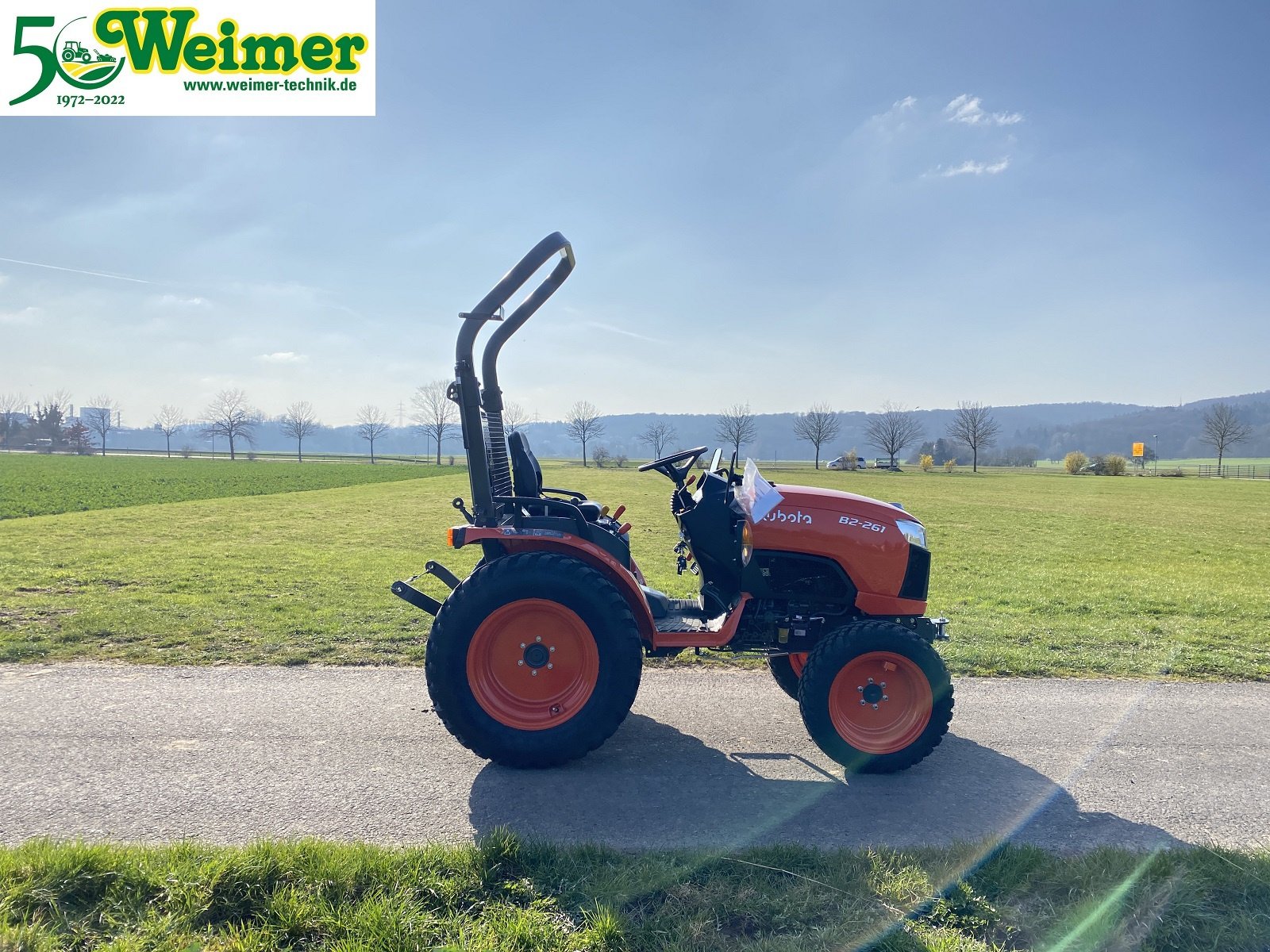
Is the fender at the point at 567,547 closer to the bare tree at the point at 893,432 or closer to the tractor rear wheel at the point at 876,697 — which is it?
the tractor rear wheel at the point at 876,697

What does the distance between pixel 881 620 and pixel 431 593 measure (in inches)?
234

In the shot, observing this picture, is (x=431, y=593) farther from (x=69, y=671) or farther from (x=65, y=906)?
(x=65, y=906)

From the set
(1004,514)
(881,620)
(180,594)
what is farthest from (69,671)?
(1004,514)

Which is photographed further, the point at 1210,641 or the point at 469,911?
the point at 1210,641

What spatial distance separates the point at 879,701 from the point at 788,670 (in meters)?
0.88

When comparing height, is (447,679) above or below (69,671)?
above

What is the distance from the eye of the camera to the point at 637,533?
15.8 meters

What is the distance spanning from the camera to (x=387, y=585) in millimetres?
8852

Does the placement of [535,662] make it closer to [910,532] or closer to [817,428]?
[910,532]

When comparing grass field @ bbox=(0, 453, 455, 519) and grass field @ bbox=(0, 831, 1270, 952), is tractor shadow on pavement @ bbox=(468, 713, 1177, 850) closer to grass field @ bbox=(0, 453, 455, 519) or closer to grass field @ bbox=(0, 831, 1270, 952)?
grass field @ bbox=(0, 831, 1270, 952)

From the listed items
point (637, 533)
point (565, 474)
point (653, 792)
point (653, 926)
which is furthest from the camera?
point (565, 474)

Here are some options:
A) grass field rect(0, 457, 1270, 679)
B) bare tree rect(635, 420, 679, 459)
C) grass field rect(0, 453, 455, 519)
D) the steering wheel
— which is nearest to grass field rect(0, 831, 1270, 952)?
the steering wheel

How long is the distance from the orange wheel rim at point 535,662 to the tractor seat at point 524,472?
2.26 feet

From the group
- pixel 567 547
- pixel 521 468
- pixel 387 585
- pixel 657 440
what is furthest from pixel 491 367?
pixel 657 440
